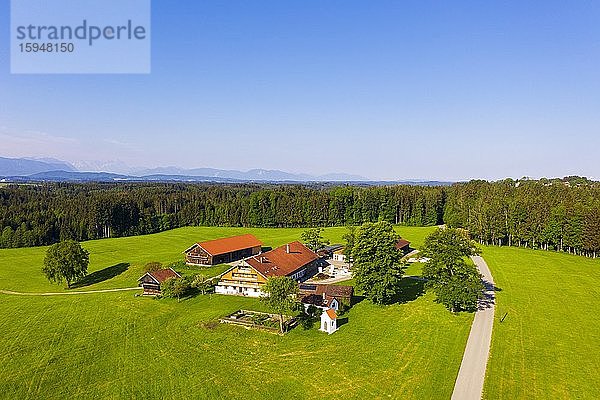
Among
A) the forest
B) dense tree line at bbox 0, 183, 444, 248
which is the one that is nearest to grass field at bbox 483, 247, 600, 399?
the forest

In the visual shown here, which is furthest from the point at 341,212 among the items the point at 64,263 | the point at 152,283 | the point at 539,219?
the point at 64,263

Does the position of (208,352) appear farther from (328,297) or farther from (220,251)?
(220,251)

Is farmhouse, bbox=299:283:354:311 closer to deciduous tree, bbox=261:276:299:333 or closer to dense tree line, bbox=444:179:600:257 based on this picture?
deciduous tree, bbox=261:276:299:333

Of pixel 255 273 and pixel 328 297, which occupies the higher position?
pixel 255 273

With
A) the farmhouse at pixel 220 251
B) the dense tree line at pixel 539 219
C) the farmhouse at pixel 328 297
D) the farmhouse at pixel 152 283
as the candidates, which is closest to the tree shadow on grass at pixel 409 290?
the farmhouse at pixel 328 297

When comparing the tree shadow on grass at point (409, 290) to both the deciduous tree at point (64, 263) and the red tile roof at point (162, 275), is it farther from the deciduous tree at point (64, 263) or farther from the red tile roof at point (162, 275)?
the deciduous tree at point (64, 263)
